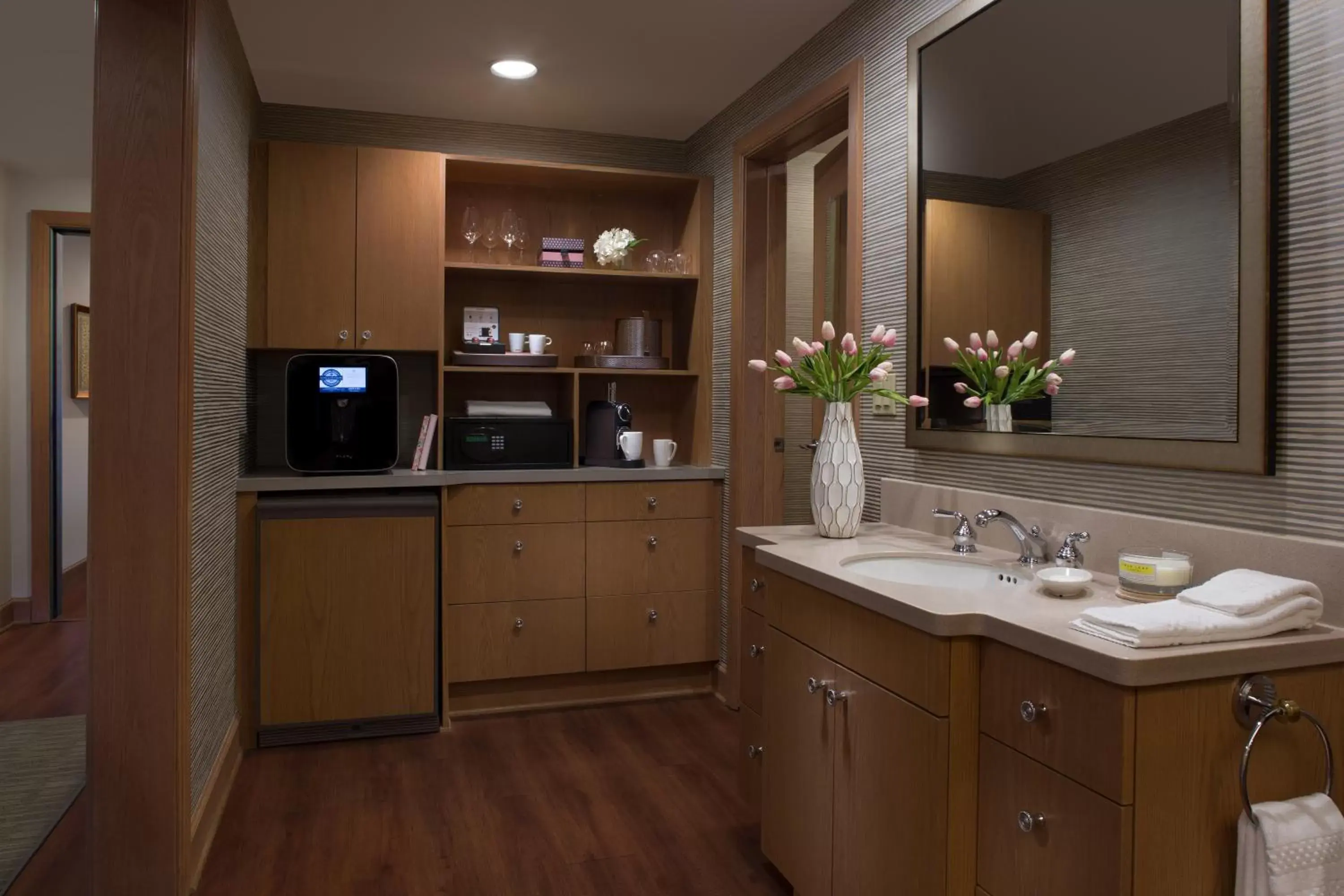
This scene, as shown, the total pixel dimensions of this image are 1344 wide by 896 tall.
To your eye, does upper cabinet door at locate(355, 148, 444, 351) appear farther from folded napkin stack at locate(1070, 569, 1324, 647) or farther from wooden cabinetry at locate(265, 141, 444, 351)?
folded napkin stack at locate(1070, 569, 1324, 647)

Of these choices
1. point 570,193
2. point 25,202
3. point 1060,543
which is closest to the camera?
point 1060,543

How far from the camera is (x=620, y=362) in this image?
376cm

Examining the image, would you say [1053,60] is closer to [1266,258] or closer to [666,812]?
[1266,258]

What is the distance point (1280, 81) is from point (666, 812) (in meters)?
2.23

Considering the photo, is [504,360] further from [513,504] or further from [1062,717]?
[1062,717]

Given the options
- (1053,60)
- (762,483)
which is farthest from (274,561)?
(1053,60)

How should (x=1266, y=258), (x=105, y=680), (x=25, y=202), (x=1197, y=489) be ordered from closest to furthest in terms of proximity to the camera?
(x=1266, y=258) → (x=1197, y=489) → (x=105, y=680) → (x=25, y=202)

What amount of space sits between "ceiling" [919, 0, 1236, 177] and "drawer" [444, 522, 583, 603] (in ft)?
6.31

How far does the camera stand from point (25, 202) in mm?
4750

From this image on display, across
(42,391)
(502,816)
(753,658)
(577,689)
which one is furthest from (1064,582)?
A: (42,391)

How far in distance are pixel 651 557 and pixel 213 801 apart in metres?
Result: 1.69

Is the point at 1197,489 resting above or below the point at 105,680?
above

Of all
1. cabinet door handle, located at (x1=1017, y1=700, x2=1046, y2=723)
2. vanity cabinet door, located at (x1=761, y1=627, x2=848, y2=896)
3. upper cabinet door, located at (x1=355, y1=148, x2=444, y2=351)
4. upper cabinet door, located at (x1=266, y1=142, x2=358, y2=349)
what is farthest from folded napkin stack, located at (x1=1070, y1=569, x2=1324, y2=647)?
upper cabinet door, located at (x1=266, y1=142, x2=358, y2=349)

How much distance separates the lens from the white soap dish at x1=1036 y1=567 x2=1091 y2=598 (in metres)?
1.61
